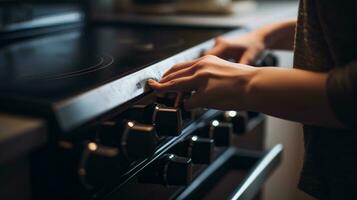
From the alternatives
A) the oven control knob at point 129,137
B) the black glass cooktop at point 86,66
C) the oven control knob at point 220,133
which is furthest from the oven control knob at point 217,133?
the oven control knob at point 129,137

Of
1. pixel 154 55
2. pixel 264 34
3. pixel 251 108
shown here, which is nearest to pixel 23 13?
pixel 154 55

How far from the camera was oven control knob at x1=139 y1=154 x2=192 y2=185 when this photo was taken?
69cm

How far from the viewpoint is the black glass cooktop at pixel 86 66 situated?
0.51 m

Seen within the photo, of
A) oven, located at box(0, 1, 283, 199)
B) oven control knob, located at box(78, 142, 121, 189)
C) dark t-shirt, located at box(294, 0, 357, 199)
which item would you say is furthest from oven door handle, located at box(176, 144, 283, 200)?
oven control knob, located at box(78, 142, 121, 189)

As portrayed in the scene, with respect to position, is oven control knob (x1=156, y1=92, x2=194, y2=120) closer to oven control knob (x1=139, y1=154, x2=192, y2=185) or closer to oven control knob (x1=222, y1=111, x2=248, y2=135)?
oven control knob (x1=139, y1=154, x2=192, y2=185)

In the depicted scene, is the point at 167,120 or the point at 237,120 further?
the point at 237,120

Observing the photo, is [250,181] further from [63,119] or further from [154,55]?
[63,119]

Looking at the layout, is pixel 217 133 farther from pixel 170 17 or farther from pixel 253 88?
pixel 170 17

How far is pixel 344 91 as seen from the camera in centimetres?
57

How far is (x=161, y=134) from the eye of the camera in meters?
0.66

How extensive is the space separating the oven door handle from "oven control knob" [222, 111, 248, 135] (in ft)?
0.19

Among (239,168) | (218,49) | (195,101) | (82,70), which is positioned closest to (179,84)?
(195,101)

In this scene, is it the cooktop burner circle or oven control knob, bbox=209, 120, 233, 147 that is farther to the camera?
oven control knob, bbox=209, 120, 233, 147

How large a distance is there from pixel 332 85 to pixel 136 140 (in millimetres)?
223
